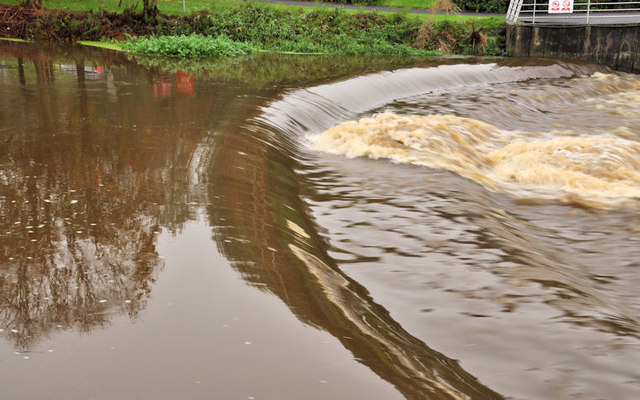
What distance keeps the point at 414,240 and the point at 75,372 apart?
10.5 ft

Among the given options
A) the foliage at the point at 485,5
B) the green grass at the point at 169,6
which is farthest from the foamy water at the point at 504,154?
the foliage at the point at 485,5

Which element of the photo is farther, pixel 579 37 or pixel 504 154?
pixel 579 37

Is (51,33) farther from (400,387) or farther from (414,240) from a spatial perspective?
(400,387)

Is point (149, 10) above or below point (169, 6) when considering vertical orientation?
below

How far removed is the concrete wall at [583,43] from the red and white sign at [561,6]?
1.01 m

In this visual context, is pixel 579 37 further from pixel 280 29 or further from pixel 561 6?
pixel 280 29

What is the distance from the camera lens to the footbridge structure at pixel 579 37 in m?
19.0

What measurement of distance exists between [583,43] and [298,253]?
17.1 m

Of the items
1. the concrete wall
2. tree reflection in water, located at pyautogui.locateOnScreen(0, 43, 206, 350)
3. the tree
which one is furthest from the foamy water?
the tree

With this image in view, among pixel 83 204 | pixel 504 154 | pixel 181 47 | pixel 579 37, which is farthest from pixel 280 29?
pixel 83 204

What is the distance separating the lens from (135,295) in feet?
12.0

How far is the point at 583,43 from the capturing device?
19469mm

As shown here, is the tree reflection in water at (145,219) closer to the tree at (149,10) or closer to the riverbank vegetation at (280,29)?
the riverbank vegetation at (280,29)

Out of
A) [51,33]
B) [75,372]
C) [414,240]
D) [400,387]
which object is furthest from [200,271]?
[51,33]
